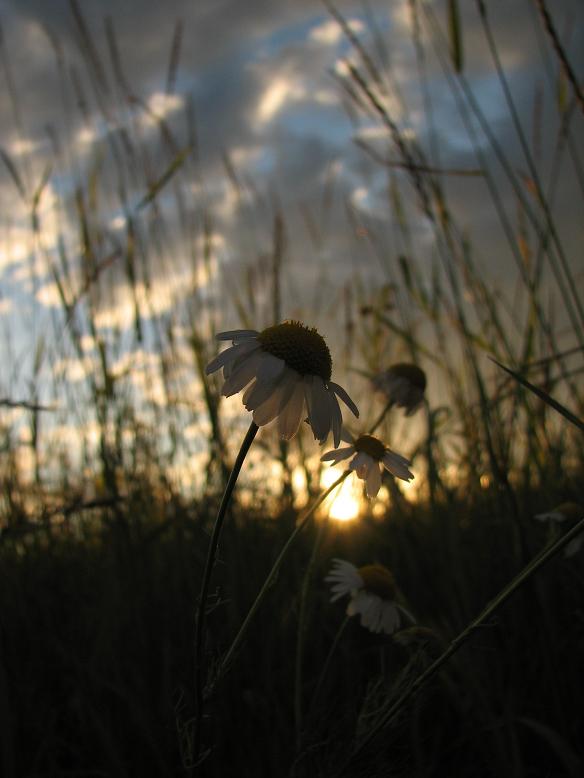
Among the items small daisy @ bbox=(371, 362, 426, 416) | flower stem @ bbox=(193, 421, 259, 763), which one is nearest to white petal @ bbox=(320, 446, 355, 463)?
flower stem @ bbox=(193, 421, 259, 763)

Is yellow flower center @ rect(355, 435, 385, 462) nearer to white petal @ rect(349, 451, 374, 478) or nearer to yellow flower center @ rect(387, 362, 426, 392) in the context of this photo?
white petal @ rect(349, 451, 374, 478)

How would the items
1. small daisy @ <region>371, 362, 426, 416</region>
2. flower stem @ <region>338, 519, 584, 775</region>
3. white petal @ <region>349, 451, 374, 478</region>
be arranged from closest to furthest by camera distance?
flower stem @ <region>338, 519, 584, 775</region> → white petal @ <region>349, 451, 374, 478</region> → small daisy @ <region>371, 362, 426, 416</region>

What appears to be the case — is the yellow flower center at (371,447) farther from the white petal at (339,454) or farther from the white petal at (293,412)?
the white petal at (293,412)

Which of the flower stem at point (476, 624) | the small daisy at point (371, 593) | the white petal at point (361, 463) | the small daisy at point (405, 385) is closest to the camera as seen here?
the flower stem at point (476, 624)

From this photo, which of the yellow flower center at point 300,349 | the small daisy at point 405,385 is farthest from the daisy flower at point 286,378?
the small daisy at point 405,385

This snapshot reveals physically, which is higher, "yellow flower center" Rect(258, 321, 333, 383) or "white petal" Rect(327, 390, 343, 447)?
"yellow flower center" Rect(258, 321, 333, 383)

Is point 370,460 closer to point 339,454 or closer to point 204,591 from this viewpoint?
point 339,454

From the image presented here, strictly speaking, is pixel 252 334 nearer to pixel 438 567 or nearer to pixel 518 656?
pixel 518 656

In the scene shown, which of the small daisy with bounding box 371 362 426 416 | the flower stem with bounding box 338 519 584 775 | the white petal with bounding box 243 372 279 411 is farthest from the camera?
the small daisy with bounding box 371 362 426 416
